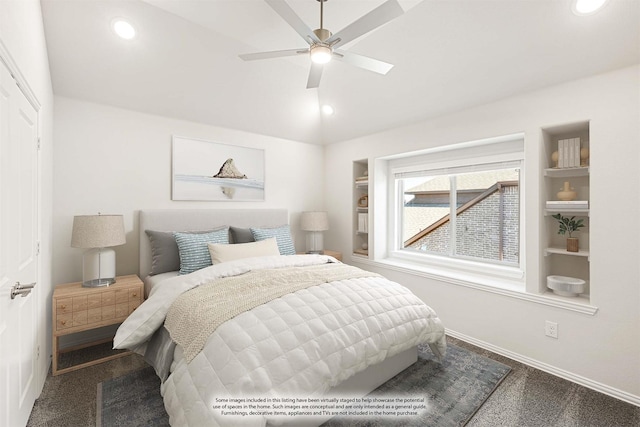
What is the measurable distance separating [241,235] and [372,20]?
8.13 ft

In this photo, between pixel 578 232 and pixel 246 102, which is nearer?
pixel 578 232

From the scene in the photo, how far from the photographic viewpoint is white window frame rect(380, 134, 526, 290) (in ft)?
9.59

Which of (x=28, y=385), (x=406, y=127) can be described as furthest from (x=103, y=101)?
(x=406, y=127)

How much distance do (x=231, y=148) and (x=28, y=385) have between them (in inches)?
109

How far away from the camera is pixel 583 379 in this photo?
221 cm

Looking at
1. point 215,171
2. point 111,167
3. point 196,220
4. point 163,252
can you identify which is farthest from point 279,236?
point 111,167

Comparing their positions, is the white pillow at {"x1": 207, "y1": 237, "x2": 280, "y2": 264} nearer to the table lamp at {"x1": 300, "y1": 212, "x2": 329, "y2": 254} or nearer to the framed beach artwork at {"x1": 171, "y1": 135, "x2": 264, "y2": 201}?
the framed beach artwork at {"x1": 171, "y1": 135, "x2": 264, "y2": 201}

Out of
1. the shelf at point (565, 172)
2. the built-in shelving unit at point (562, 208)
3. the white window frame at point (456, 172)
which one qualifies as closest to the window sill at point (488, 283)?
the white window frame at point (456, 172)

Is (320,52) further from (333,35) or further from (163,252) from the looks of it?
(163,252)

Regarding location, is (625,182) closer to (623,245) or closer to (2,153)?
(623,245)

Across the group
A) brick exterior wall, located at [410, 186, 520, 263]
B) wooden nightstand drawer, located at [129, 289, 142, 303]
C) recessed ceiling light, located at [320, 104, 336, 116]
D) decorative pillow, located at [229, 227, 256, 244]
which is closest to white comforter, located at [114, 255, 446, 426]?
wooden nightstand drawer, located at [129, 289, 142, 303]

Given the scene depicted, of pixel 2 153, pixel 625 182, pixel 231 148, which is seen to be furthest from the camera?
pixel 231 148

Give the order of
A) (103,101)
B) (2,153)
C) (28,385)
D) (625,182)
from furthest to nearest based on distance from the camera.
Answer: (103,101) → (625,182) → (28,385) → (2,153)

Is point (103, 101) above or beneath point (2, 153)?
above
